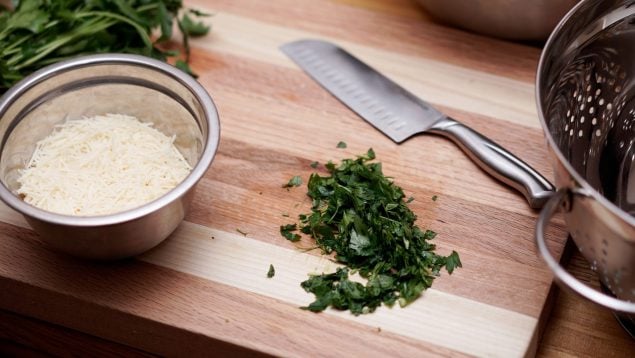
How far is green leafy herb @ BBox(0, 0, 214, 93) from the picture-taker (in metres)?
1.55

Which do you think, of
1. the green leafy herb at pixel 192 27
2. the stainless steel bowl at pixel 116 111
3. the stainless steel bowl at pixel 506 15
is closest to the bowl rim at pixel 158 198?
the stainless steel bowl at pixel 116 111

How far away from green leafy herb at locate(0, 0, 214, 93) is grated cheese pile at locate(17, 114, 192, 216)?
222mm

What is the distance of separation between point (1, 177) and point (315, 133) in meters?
0.59

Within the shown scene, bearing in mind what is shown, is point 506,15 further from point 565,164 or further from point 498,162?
point 565,164

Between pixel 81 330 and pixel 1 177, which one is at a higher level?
pixel 1 177

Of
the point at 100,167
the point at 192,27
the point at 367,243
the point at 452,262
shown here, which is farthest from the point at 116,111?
the point at 452,262

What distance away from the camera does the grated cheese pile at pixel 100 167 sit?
1.27 m

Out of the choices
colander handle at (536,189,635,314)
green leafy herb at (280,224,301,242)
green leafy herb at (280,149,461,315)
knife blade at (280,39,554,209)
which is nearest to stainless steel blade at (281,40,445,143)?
knife blade at (280,39,554,209)

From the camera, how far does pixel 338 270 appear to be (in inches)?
50.4

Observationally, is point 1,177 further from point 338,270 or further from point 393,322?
point 393,322

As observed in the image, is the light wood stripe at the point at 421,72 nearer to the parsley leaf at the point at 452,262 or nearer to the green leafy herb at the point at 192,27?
the green leafy herb at the point at 192,27

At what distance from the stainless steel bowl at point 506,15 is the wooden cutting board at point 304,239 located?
0.03m

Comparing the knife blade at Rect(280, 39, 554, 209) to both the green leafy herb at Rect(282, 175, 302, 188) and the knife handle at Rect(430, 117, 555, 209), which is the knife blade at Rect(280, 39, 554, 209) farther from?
the green leafy herb at Rect(282, 175, 302, 188)

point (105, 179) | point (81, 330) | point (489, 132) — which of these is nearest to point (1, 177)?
point (105, 179)
